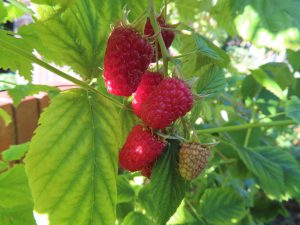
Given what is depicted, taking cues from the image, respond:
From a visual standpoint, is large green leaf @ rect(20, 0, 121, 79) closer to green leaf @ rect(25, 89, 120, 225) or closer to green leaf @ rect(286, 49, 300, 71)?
green leaf @ rect(25, 89, 120, 225)

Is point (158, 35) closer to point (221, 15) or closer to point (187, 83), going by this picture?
point (187, 83)

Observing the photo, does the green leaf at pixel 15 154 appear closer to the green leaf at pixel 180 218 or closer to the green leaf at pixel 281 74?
the green leaf at pixel 180 218

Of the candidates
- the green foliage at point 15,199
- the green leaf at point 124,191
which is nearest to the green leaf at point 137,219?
the green leaf at point 124,191

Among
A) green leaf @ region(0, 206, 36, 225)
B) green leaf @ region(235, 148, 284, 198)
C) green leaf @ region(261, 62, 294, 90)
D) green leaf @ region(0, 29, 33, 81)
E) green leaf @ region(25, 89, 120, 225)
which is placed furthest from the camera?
green leaf @ region(261, 62, 294, 90)

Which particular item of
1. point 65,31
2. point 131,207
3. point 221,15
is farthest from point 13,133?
point 65,31

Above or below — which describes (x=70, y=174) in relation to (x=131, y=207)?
above

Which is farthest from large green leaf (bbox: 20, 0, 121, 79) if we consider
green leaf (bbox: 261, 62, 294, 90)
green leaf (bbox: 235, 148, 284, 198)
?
green leaf (bbox: 261, 62, 294, 90)
